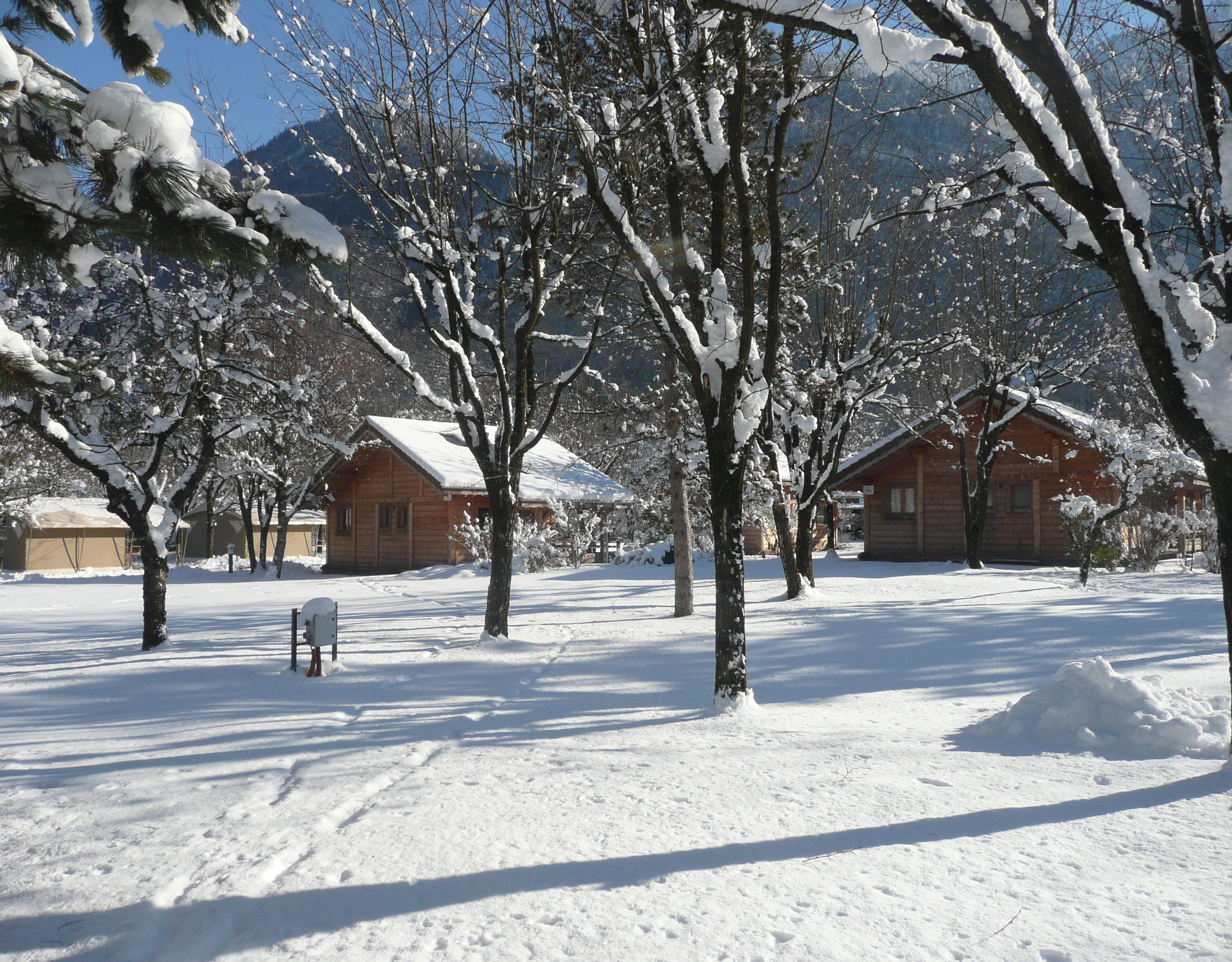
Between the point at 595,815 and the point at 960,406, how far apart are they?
76.4ft

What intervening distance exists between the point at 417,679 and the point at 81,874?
187 inches

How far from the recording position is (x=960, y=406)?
24.5 meters

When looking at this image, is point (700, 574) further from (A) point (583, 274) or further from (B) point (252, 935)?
(B) point (252, 935)

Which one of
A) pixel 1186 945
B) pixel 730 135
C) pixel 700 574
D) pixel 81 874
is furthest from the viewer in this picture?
pixel 700 574

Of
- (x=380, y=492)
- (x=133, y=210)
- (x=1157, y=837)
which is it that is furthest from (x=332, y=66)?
(x=380, y=492)

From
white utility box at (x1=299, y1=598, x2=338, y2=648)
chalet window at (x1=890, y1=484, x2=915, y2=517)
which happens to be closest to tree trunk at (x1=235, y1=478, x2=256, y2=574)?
chalet window at (x1=890, y1=484, x2=915, y2=517)

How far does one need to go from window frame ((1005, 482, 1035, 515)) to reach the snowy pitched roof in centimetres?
263

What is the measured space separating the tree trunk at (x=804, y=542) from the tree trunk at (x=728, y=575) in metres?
9.28

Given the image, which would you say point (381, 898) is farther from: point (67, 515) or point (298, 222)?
point (67, 515)

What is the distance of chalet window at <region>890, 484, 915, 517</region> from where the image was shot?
27516mm

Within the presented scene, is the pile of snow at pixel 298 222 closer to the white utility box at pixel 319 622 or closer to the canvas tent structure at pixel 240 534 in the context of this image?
the white utility box at pixel 319 622

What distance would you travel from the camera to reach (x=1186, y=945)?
286 cm

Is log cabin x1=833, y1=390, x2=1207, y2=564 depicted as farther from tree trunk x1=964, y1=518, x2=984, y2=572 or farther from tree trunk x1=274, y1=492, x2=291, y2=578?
tree trunk x1=274, y1=492, x2=291, y2=578

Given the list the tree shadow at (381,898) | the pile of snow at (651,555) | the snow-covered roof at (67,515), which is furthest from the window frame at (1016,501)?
the snow-covered roof at (67,515)
